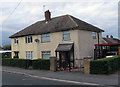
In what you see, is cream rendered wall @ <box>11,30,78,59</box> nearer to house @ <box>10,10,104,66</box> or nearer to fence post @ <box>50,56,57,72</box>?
house @ <box>10,10,104,66</box>

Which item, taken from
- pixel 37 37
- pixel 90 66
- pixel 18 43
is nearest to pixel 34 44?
pixel 37 37

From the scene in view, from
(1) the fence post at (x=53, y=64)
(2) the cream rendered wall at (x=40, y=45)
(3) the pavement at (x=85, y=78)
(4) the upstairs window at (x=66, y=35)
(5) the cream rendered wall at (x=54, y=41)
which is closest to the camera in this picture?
(3) the pavement at (x=85, y=78)

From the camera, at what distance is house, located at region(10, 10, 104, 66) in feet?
60.0

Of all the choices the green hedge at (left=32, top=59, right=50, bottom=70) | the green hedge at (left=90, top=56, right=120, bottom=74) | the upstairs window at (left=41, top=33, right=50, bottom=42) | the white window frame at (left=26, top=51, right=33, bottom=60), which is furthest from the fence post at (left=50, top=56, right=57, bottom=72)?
the white window frame at (left=26, top=51, right=33, bottom=60)

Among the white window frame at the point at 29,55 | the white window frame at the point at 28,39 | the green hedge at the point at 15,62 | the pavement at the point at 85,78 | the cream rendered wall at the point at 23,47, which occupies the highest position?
the white window frame at the point at 28,39

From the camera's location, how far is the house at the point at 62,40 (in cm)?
1830

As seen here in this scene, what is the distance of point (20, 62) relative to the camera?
64.6 ft

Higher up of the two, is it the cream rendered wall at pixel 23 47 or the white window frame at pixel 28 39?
the white window frame at pixel 28 39

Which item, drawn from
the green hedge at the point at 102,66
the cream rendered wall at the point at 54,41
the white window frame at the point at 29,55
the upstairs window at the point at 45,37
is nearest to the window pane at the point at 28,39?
the white window frame at the point at 29,55

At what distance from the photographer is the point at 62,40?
19750 mm

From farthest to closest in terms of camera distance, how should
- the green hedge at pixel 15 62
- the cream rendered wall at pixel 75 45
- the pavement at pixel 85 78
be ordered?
1. the green hedge at pixel 15 62
2. the cream rendered wall at pixel 75 45
3. the pavement at pixel 85 78

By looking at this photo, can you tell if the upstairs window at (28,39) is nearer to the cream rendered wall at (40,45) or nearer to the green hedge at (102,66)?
the cream rendered wall at (40,45)

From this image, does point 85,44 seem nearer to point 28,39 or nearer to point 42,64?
point 42,64

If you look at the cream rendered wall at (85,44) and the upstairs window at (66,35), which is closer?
the cream rendered wall at (85,44)
